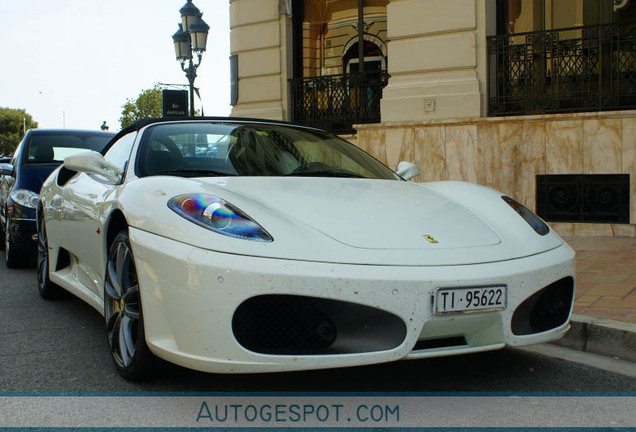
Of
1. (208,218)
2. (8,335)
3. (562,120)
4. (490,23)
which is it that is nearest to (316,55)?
(490,23)

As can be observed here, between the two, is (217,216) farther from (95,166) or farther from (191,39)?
(191,39)

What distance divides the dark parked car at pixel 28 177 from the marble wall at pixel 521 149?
13.9ft

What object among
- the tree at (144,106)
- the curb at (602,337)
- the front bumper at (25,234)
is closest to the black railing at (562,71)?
the curb at (602,337)

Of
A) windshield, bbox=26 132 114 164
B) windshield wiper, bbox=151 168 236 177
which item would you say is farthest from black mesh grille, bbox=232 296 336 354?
windshield, bbox=26 132 114 164

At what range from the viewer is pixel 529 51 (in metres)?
9.78

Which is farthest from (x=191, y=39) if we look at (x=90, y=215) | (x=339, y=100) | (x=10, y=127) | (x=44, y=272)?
(x=10, y=127)

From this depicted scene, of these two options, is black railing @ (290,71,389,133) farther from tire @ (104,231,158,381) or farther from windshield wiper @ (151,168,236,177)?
tire @ (104,231,158,381)

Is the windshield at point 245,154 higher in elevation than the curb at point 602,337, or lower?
higher

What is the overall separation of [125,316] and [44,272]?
96.3 inches

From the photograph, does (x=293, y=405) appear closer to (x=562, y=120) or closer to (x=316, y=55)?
(x=562, y=120)

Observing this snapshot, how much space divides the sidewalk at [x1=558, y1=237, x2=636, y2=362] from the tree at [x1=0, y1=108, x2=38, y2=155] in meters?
107

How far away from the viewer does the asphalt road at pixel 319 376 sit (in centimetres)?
313

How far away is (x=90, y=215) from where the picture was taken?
3938 millimetres

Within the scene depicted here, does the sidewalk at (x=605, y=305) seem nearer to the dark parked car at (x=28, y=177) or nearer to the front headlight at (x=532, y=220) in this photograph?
the front headlight at (x=532, y=220)
